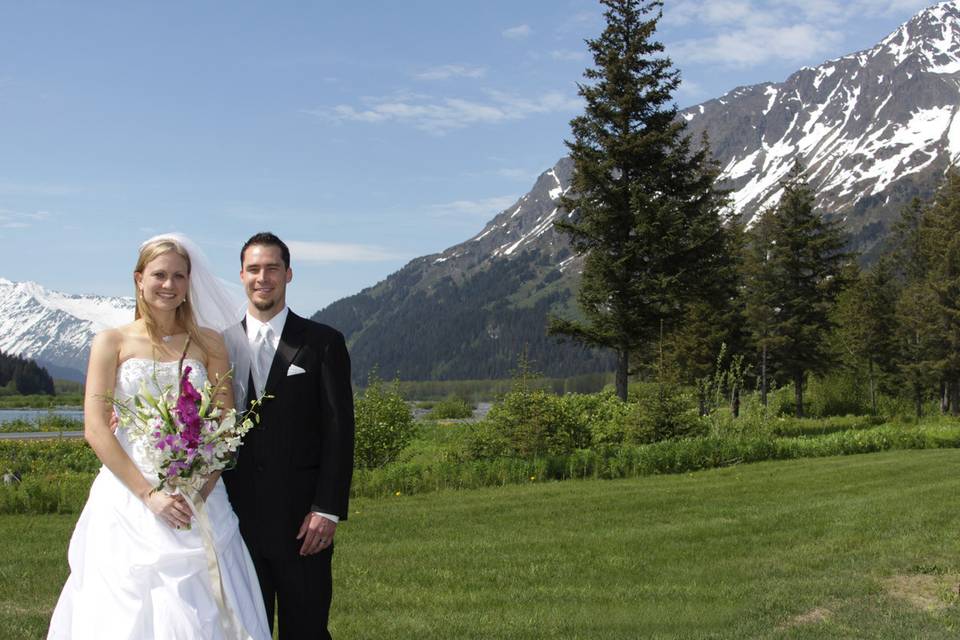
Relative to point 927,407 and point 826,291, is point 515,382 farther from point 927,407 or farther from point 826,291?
point 927,407

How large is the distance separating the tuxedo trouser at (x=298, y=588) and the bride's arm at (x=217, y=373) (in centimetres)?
48

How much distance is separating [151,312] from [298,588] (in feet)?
5.45

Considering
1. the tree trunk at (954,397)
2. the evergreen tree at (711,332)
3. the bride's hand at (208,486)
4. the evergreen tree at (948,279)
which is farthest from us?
the tree trunk at (954,397)

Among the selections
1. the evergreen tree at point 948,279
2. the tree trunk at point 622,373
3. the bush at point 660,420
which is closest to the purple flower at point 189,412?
the bush at point 660,420

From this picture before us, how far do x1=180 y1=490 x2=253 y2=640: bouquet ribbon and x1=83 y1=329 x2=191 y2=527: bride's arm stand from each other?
0.22 feet

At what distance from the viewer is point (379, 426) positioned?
16.4 m

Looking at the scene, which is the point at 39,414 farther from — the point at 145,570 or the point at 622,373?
the point at 145,570

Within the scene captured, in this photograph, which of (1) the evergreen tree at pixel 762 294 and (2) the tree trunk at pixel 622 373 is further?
(1) the evergreen tree at pixel 762 294

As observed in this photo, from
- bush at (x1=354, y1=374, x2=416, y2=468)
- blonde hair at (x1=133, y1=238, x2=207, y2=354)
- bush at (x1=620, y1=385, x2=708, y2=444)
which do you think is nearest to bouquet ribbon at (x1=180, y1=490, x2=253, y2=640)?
blonde hair at (x1=133, y1=238, x2=207, y2=354)

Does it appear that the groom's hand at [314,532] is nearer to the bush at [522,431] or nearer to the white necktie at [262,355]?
the white necktie at [262,355]

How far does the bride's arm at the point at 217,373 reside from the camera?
425 cm

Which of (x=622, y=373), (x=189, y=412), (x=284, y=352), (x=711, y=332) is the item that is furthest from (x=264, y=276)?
(x=711, y=332)

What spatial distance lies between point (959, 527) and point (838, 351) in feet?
117

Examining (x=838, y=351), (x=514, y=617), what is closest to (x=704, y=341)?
(x=838, y=351)
